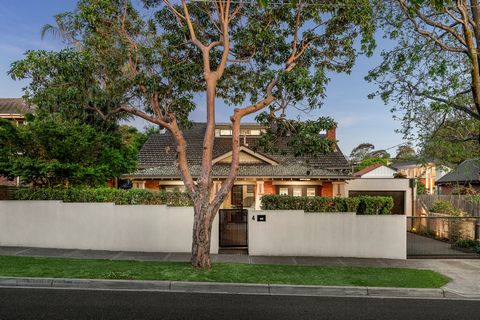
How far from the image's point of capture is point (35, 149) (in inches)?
557

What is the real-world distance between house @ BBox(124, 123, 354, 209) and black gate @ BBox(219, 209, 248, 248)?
6.25 meters

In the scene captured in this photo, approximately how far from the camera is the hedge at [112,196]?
1291cm

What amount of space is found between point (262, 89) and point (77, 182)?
9.46m

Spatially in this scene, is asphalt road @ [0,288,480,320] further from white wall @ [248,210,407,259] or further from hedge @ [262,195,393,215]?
hedge @ [262,195,393,215]

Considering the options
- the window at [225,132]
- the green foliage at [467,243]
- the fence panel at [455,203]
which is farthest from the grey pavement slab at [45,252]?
the fence panel at [455,203]

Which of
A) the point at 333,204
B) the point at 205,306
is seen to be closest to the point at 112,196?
the point at 205,306

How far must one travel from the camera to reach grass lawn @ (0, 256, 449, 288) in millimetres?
8797

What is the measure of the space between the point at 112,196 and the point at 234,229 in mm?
4641

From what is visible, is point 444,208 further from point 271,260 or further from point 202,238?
point 202,238

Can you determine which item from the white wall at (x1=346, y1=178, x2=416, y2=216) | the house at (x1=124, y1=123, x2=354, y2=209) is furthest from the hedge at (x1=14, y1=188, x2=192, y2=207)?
the white wall at (x1=346, y1=178, x2=416, y2=216)

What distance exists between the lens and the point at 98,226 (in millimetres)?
12805

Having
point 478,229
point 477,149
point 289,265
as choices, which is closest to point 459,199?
point 477,149

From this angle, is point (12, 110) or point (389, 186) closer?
point (389, 186)

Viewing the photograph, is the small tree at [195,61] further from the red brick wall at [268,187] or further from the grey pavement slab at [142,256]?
the red brick wall at [268,187]
